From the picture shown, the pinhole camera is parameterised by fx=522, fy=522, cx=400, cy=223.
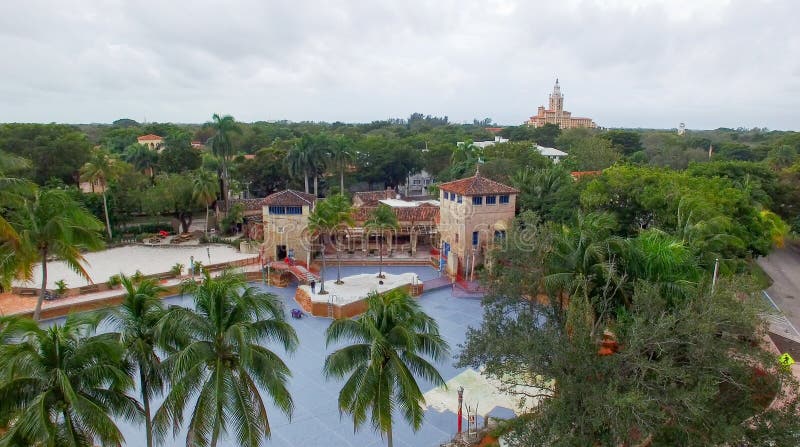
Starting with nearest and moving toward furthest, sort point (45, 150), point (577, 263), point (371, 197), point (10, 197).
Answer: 1. point (10, 197)
2. point (577, 263)
3. point (45, 150)
4. point (371, 197)

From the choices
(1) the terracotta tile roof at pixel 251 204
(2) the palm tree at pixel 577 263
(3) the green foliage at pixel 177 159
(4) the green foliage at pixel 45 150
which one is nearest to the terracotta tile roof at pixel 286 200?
(1) the terracotta tile roof at pixel 251 204

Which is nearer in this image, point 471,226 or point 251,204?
point 471,226

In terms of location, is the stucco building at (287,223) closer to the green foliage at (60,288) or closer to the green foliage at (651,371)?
the green foliage at (60,288)

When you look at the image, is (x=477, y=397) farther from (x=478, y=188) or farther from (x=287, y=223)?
(x=287, y=223)

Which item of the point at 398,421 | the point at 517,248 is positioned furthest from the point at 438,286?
the point at 517,248

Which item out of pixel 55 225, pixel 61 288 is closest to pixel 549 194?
pixel 55 225

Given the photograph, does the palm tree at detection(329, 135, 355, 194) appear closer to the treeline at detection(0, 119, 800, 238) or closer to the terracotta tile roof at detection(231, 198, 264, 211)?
the treeline at detection(0, 119, 800, 238)
